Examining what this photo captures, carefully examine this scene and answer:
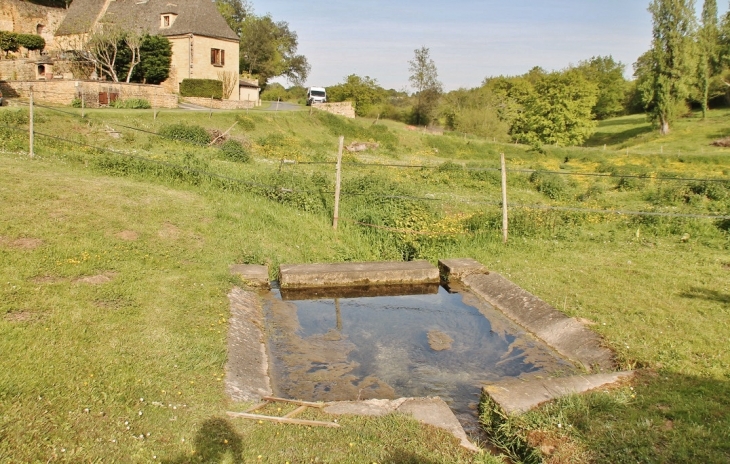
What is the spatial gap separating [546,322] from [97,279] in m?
5.66

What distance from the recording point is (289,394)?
5656 millimetres

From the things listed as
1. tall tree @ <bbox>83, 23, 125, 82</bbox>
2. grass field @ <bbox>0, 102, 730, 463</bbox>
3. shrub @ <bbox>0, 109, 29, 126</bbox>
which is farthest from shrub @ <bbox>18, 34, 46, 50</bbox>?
grass field @ <bbox>0, 102, 730, 463</bbox>

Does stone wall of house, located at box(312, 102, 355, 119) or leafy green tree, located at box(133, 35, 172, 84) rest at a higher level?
leafy green tree, located at box(133, 35, 172, 84)

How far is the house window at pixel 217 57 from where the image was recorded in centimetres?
4131

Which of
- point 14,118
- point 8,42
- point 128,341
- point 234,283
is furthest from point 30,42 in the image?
point 128,341

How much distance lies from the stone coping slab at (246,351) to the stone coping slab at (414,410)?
0.81 metres

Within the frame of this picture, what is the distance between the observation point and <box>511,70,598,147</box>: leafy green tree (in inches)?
2072

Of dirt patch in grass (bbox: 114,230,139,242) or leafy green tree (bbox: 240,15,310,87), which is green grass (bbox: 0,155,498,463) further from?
leafy green tree (bbox: 240,15,310,87)

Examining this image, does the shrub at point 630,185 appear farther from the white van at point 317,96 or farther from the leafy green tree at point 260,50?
the leafy green tree at point 260,50

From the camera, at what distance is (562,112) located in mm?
52469

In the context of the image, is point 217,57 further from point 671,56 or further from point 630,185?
point 671,56

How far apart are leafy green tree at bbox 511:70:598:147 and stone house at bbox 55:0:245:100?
1096 inches

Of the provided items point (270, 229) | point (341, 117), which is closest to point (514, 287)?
point (270, 229)

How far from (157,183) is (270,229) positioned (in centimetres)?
347
